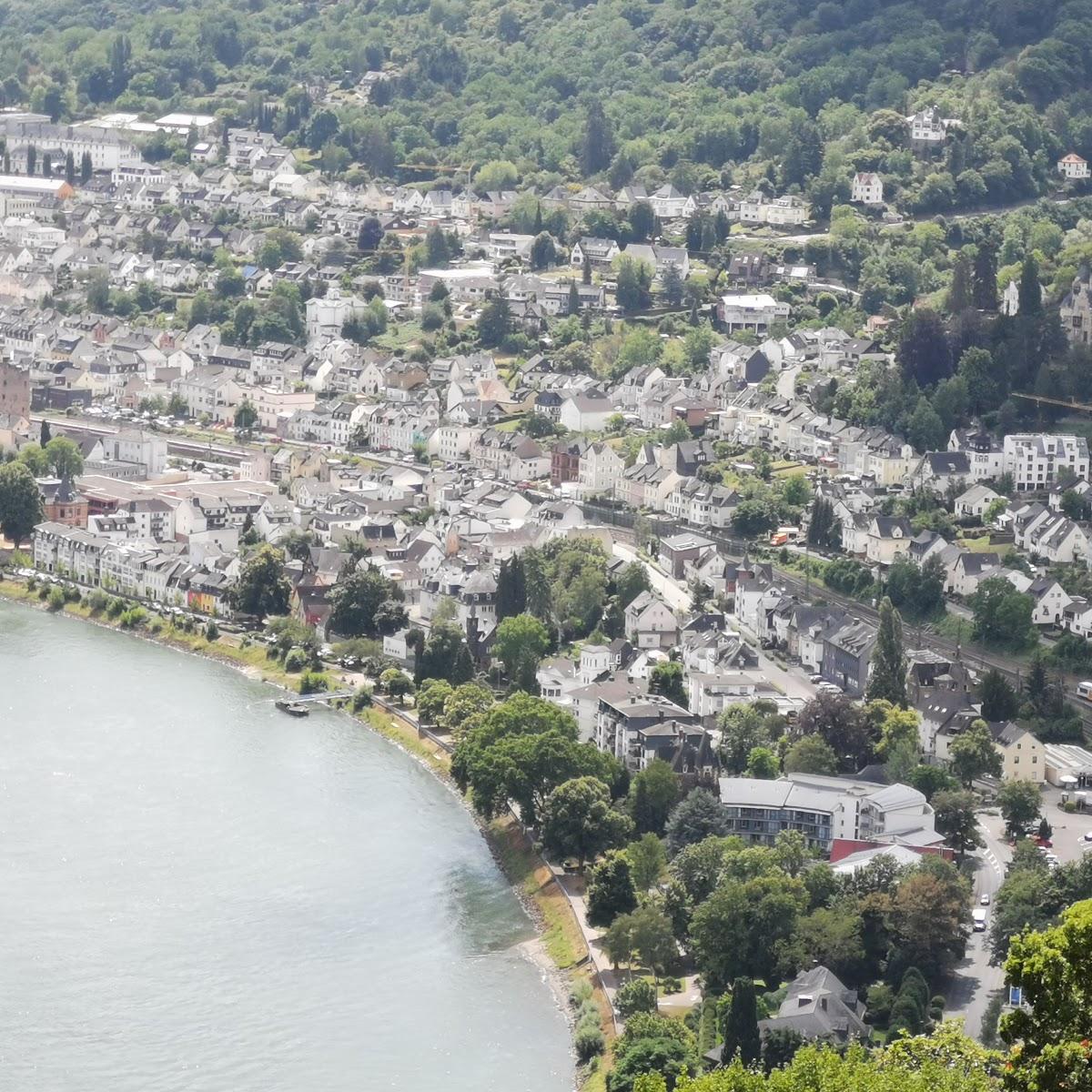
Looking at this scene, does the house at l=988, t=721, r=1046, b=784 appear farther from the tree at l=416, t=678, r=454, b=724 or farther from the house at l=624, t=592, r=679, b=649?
the tree at l=416, t=678, r=454, b=724

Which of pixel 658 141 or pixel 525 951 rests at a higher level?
pixel 658 141

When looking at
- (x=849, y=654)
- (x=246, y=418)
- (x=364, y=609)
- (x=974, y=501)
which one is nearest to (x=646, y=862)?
(x=849, y=654)

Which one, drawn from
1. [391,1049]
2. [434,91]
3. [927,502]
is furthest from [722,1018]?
[434,91]

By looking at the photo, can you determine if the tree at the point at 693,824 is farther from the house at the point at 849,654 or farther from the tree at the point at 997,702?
the house at the point at 849,654

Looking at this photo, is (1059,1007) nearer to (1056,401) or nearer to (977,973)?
(977,973)

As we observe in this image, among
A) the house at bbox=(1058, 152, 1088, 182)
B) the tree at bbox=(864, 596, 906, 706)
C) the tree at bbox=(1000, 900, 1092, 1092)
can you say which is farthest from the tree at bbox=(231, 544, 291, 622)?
the house at bbox=(1058, 152, 1088, 182)

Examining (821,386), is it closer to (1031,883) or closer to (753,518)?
(753,518)

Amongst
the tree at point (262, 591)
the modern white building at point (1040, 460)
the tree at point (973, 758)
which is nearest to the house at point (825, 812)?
the tree at point (973, 758)
